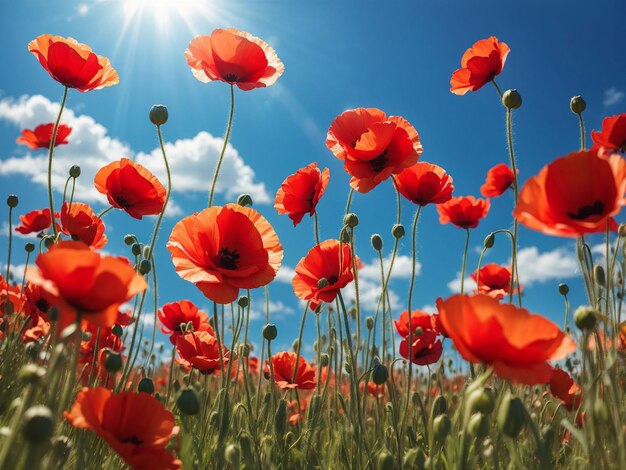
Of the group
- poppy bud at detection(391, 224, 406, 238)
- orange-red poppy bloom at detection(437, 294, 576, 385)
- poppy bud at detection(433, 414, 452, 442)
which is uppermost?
poppy bud at detection(391, 224, 406, 238)

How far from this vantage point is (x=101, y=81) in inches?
108

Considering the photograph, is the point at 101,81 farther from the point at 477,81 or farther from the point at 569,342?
the point at 569,342

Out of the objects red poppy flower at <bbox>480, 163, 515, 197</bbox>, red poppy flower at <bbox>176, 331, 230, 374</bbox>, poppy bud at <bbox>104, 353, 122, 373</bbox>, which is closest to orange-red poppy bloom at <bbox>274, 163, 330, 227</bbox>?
red poppy flower at <bbox>176, 331, 230, 374</bbox>

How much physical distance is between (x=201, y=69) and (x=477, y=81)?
135 centimetres

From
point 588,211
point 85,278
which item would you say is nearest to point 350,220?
point 588,211

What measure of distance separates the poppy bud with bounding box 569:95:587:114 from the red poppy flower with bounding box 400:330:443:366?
4.41 ft

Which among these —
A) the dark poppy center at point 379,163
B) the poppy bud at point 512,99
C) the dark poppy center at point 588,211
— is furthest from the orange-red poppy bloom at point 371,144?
the dark poppy center at point 588,211

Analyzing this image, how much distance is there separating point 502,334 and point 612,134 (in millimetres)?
2058

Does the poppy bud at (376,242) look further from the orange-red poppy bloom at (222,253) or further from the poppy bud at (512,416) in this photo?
the poppy bud at (512,416)

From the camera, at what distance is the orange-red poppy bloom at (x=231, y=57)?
2.43m

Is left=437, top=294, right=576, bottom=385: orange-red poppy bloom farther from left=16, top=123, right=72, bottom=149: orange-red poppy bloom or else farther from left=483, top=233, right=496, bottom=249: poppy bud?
left=16, top=123, right=72, bottom=149: orange-red poppy bloom

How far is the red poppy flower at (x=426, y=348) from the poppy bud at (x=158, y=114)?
1.70 metres

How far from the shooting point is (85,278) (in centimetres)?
106

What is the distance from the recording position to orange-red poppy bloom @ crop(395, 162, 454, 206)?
2586mm
